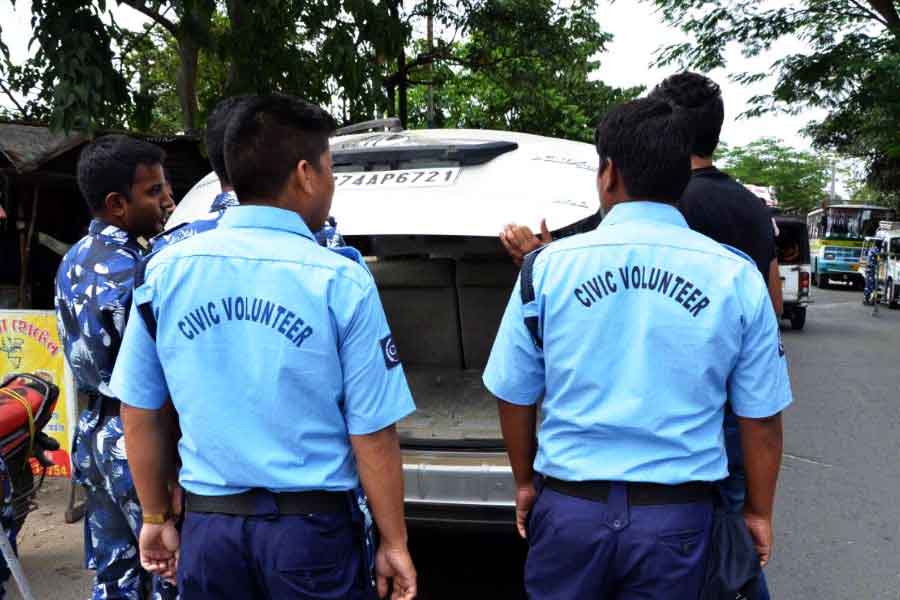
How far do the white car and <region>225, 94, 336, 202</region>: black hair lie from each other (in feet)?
4.67

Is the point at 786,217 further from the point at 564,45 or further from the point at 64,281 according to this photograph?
the point at 64,281

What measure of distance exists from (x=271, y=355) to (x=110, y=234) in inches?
51.8

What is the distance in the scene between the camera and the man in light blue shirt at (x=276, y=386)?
1842 millimetres

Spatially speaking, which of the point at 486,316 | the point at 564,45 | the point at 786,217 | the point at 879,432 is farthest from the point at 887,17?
the point at 486,316

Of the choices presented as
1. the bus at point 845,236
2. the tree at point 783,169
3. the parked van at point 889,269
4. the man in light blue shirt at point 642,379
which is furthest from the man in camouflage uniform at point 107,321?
the tree at point 783,169

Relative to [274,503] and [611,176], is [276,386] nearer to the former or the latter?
[274,503]

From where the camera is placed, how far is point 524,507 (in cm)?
227

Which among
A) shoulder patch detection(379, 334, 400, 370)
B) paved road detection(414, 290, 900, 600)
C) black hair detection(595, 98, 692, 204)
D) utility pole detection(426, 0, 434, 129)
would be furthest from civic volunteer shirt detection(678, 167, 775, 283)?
utility pole detection(426, 0, 434, 129)

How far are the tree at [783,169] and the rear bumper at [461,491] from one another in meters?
48.3

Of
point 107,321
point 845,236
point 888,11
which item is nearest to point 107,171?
point 107,321

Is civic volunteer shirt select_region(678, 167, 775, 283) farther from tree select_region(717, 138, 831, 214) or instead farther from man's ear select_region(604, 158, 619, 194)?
Result: tree select_region(717, 138, 831, 214)

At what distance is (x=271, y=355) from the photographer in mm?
1834

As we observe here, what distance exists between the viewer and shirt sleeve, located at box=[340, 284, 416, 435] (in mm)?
1877

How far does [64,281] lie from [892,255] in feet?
68.2
